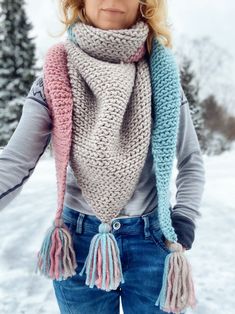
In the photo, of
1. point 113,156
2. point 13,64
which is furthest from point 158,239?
point 13,64

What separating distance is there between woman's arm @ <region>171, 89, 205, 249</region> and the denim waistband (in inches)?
2.4

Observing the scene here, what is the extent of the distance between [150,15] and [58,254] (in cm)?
65

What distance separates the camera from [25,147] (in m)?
0.95

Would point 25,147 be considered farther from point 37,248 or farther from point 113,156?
point 37,248

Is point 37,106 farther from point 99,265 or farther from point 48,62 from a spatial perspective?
point 99,265

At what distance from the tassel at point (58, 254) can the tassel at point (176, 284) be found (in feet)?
0.76

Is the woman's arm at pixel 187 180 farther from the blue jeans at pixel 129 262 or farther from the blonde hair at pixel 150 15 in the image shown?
the blonde hair at pixel 150 15

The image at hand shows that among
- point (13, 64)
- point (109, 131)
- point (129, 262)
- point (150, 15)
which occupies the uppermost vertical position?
point (150, 15)

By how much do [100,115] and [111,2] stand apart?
10.6 inches

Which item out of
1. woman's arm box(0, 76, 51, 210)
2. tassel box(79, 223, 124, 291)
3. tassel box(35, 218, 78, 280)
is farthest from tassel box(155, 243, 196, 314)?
woman's arm box(0, 76, 51, 210)

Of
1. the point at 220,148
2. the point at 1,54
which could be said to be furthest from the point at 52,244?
the point at 220,148

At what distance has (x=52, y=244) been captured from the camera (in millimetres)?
1042

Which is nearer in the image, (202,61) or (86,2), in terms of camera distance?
(86,2)

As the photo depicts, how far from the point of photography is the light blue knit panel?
0.99 metres
